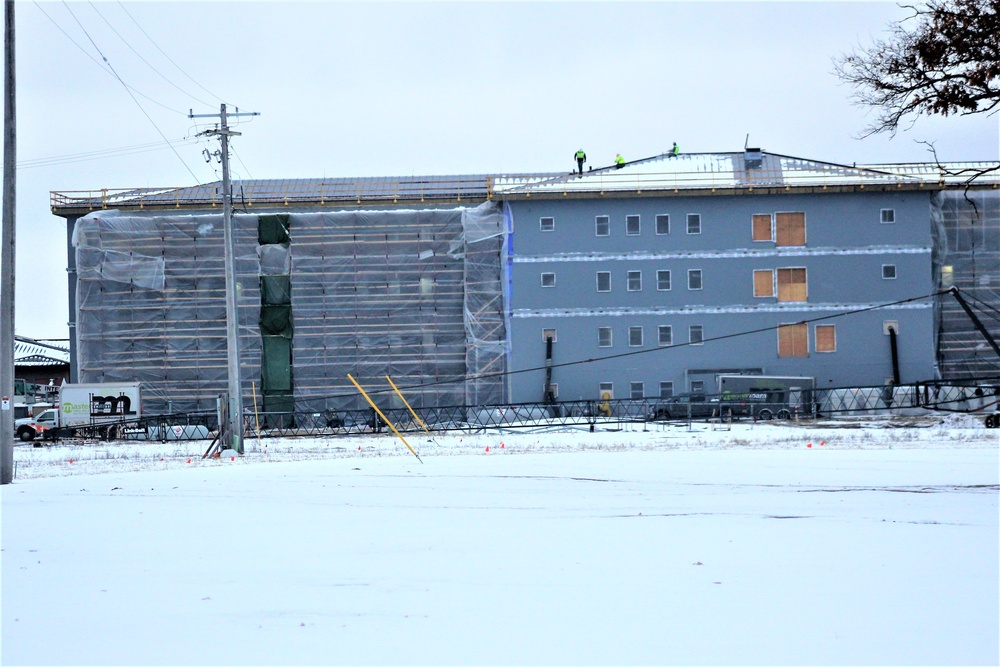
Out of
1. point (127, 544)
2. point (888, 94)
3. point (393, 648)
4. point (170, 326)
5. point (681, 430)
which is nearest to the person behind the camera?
point (393, 648)

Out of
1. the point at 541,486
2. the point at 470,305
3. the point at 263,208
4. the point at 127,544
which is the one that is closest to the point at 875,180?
the point at 470,305

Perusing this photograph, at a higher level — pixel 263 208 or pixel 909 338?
pixel 263 208

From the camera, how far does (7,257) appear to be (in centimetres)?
1781

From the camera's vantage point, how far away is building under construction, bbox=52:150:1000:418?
50.7 meters

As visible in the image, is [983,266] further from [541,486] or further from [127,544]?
[127,544]

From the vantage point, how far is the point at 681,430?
122ft

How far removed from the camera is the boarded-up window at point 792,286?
169 ft

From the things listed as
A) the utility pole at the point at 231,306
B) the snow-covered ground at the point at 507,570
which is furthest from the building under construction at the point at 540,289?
the snow-covered ground at the point at 507,570

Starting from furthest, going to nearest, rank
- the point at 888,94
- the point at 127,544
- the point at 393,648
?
the point at 888,94 < the point at 127,544 < the point at 393,648

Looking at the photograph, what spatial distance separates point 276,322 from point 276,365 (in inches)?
87.7

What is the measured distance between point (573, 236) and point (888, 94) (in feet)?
124

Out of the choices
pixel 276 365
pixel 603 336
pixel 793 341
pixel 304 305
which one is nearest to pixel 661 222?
pixel 603 336

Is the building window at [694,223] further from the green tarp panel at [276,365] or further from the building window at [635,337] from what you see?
the green tarp panel at [276,365]

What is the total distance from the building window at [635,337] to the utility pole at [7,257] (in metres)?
37.2
